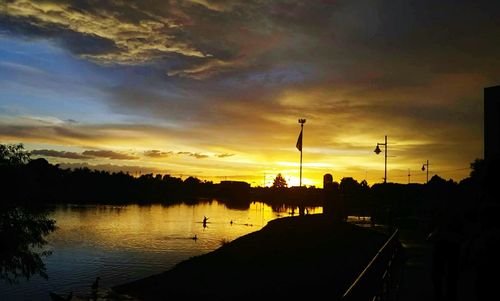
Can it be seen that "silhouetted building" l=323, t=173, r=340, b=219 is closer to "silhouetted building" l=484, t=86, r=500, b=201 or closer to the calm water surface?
the calm water surface

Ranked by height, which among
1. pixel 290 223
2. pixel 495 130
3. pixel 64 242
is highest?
pixel 495 130

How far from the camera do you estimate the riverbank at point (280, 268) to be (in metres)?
28.1

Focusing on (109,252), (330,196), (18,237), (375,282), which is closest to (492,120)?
(375,282)

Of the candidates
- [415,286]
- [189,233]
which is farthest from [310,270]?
[189,233]

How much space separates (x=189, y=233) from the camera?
269ft

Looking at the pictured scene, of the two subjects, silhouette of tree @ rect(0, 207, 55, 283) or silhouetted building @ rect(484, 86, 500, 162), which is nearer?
silhouetted building @ rect(484, 86, 500, 162)

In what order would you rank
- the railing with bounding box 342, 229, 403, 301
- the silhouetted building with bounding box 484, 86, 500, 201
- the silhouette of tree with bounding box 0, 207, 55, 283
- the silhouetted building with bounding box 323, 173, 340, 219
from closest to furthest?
the railing with bounding box 342, 229, 403, 301
the silhouetted building with bounding box 484, 86, 500, 201
the silhouette of tree with bounding box 0, 207, 55, 283
the silhouetted building with bounding box 323, 173, 340, 219

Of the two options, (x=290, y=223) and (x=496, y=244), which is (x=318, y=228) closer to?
(x=290, y=223)

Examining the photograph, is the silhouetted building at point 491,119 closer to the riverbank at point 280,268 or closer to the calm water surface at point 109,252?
the riverbank at point 280,268

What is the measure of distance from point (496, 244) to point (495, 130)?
19.9 m

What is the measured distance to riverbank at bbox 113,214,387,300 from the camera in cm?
2811

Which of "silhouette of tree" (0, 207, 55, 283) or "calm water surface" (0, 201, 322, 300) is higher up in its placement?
"silhouette of tree" (0, 207, 55, 283)

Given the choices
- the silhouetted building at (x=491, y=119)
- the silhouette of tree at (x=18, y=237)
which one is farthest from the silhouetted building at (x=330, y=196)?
the silhouette of tree at (x=18, y=237)

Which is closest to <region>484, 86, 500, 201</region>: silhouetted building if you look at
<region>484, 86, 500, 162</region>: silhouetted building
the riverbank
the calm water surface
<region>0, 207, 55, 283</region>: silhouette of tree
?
<region>484, 86, 500, 162</region>: silhouetted building
